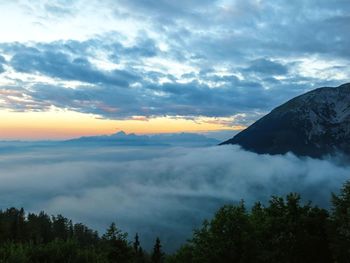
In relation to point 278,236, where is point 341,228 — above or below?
above

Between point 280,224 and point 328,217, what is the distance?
8629 millimetres

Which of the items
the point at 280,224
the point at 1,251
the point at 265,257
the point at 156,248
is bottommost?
the point at 156,248

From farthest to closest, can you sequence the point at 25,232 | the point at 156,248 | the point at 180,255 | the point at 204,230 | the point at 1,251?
the point at 25,232 < the point at 156,248 < the point at 180,255 < the point at 204,230 < the point at 1,251

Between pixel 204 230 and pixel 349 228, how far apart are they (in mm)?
22547

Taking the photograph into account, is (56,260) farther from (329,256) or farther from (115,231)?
(329,256)

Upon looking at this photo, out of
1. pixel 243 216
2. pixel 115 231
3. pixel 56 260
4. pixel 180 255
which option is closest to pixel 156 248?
pixel 180 255

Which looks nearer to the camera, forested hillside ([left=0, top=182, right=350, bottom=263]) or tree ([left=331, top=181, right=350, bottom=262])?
tree ([left=331, top=181, right=350, bottom=262])

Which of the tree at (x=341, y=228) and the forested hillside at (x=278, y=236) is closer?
the tree at (x=341, y=228)

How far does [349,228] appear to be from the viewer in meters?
55.3

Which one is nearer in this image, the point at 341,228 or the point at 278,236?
the point at 341,228

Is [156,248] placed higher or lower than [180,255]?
lower

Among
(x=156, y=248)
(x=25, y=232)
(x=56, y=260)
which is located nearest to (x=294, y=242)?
(x=56, y=260)

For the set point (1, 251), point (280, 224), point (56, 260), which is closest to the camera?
point (1, 251)

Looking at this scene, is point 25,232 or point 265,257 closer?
point 265,257
